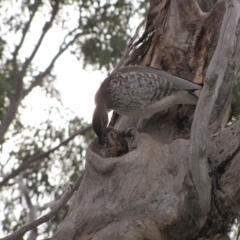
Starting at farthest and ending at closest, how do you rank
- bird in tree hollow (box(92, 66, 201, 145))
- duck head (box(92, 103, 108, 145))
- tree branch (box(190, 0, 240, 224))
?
bird in tree hollow (box(92, 66, 201, 145))
duck head (box(92, 103, 108, 145))
tree branch (box(190, 0, 240, 224))

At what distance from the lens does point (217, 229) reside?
373cm

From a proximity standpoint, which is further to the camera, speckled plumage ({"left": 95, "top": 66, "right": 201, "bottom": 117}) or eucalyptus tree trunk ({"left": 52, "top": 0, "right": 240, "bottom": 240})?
speckled plumage ({"left": 95, "top": 66, "right": 201, "bottom": 117})

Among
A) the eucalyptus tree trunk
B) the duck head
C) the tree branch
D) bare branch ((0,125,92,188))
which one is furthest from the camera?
bare branch ((0,125,92,188))

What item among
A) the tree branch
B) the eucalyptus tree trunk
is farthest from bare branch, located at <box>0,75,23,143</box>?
the tree branch

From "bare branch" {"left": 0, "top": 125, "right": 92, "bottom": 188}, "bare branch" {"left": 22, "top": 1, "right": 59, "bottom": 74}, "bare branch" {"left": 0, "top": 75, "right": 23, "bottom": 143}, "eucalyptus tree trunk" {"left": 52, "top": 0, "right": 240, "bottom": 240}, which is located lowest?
"eucalyptus tree trunk" {"left": 52, "top": 0, "right": 240, "bottom": 240}

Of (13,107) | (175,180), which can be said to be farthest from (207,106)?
(13,107)

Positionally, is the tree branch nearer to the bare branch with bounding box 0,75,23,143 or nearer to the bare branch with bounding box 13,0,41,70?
the bare branch with bounding box 0,75,23,143

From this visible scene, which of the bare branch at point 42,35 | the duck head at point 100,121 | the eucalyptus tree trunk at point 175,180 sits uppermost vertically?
the bare branch at point 42,35

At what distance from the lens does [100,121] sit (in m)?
4.52

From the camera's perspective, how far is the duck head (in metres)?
4.24

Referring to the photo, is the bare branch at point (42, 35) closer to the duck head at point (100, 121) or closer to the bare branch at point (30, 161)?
the bare branch at point (30, 161)

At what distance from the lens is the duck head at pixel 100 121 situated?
424 centimetres

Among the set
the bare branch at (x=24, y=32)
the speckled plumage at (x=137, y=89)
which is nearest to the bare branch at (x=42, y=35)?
the bare branch at (x=24, y=32)

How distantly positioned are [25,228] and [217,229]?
136 cm
